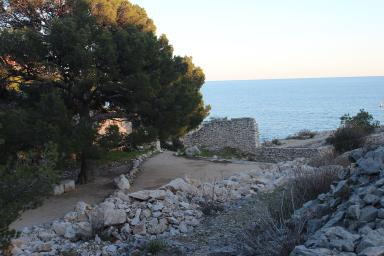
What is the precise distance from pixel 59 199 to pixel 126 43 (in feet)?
18.7

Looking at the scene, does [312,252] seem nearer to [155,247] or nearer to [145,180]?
[155,247]

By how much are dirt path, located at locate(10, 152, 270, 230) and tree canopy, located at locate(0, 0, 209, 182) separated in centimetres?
135

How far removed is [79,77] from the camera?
16.5 meters

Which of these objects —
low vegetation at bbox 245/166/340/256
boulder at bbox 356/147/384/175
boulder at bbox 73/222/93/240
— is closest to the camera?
low vegetation at bbox 245/166/340/256

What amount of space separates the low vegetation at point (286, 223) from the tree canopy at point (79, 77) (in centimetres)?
746

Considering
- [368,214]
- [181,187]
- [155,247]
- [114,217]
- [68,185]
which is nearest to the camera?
[368,214]

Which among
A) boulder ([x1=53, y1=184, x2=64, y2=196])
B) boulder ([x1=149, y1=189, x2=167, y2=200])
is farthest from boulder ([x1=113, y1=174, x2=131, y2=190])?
boulder ([x1=149, y1=189, x2=167, y2=200])

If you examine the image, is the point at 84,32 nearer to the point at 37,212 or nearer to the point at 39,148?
the point at 39,148

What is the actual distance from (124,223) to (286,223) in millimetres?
4860

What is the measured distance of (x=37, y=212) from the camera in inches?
571

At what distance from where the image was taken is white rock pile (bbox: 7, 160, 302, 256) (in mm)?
10898

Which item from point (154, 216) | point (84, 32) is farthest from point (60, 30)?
point (154, 216)

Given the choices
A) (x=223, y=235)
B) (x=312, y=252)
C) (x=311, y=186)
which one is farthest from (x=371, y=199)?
(x=223, y=235)

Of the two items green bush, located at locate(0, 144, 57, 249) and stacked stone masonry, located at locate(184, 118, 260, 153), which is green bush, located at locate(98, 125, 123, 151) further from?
stacked stone masonry, located at locate(184, 118, 260, 153)
